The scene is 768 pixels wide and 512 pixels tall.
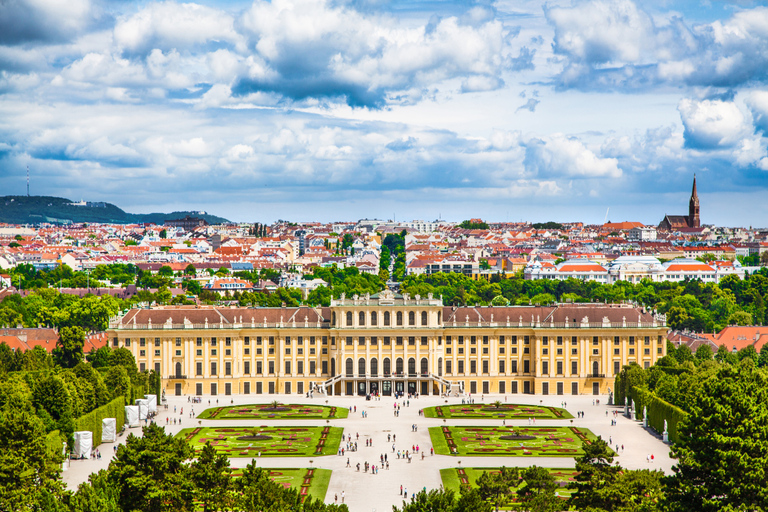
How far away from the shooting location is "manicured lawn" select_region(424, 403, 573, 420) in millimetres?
99188

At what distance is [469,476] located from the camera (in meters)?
73.8

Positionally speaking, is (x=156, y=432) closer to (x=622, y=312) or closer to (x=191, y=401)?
(x=191, y=401)

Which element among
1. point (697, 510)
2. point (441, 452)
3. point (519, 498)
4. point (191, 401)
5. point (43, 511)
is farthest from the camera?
point (191, 401)

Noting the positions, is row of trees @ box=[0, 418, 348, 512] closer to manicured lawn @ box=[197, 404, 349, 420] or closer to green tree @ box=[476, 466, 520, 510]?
green tree @ box=[476, 466, 520, 510]

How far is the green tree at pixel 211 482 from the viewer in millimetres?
56500

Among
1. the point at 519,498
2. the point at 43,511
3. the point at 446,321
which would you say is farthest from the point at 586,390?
the point at 43,511

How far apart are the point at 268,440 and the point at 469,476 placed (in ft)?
66.1

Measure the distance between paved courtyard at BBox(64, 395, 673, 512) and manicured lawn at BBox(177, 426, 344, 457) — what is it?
1738 mm

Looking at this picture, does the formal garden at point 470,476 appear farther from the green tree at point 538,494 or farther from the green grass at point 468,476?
the green tree at point 538,494

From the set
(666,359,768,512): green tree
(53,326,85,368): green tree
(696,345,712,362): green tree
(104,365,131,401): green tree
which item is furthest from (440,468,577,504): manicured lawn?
(53,326,85,368): green tree

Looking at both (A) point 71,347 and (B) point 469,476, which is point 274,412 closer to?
(A) point 71,347

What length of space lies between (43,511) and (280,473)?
23.2 metres

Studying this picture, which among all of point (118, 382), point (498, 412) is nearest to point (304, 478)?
point (118, 382)

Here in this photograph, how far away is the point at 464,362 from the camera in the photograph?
117 meters
